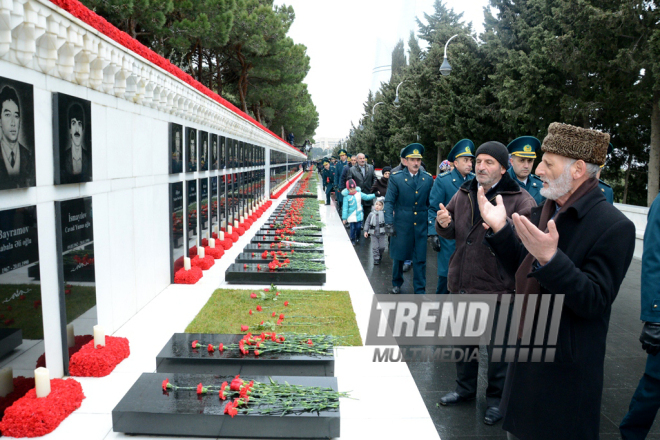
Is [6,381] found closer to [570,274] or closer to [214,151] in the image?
[570,274]

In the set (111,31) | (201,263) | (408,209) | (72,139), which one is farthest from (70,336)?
(408,209)

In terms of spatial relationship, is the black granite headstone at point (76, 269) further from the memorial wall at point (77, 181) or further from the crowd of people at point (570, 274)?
the crowd of people at point (570, 274)

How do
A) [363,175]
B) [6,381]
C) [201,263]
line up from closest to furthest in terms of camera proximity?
[6,381], [201,263], [363,175]

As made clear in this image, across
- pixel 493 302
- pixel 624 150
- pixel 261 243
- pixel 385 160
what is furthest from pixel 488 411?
pixel 385 160

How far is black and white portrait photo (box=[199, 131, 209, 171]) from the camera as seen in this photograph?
411 inches

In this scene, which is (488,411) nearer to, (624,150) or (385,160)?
(624,150)

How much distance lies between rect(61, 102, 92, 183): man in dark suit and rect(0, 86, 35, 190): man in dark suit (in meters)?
0.63

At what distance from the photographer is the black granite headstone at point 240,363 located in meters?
4.88

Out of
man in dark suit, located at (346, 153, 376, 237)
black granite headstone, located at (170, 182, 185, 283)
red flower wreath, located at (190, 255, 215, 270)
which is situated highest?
man in dark suit, located at (346, 153, 376, 237)

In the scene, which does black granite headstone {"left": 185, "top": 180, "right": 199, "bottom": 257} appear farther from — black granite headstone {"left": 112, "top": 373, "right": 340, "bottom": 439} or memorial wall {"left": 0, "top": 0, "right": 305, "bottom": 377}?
black granite headstone {"left": 112, "top": 373, "right": 340, "bottom": 439}

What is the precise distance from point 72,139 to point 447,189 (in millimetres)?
4611

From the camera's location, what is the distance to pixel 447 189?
7.09 m

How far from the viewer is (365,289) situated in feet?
27.3

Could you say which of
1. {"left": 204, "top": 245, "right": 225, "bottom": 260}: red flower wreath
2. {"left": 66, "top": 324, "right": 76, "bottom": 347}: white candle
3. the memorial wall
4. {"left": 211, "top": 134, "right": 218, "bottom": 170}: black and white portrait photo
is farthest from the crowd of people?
{"left": 211, "top": 134, "right": 218, "bottom": 170}: black and white portrait photo
